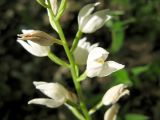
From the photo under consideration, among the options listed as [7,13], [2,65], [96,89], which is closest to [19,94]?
[2,65]

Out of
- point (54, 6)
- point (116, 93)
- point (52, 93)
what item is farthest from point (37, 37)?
point (116, 93)

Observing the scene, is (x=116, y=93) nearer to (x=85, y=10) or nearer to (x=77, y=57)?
(x=77, y=57)

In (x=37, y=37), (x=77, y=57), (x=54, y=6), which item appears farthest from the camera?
(x=77, y=57)

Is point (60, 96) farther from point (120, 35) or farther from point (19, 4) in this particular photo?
point (19, 4)

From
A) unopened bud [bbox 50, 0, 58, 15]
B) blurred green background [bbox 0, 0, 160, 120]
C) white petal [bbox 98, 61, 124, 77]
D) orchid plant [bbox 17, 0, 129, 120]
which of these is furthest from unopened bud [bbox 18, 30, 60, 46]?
blurred green background [bbox 0, 0, 160, 120]

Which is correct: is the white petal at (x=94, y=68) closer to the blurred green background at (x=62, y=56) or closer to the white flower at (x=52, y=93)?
the white flower at (x=52, y=93)

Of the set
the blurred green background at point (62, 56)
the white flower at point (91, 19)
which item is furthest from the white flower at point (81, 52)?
the blurred green background at point (62, 56)
